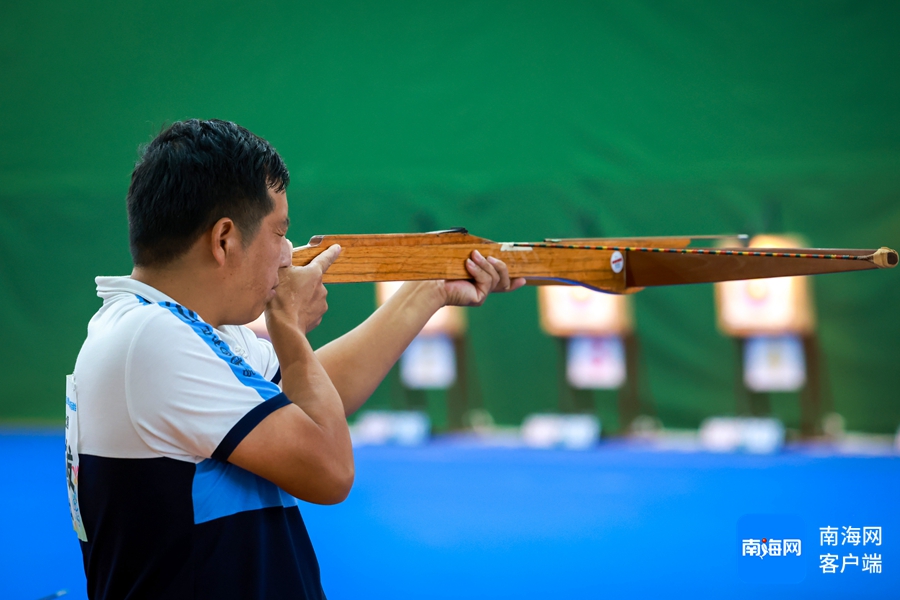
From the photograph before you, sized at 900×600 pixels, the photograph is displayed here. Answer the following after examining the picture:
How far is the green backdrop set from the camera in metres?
4.03

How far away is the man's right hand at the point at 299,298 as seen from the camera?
930 mm

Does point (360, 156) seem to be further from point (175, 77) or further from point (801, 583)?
point (801, 583)

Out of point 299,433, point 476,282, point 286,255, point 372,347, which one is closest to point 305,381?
point 299,433

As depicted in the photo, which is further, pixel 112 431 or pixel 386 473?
pixel 386 473

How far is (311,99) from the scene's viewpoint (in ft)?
16.0

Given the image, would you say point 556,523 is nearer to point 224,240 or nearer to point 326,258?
point 326,258

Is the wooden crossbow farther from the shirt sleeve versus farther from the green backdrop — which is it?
the green backdrop

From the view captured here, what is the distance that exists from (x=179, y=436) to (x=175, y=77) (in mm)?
4742

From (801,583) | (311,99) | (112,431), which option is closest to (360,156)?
(311,99)

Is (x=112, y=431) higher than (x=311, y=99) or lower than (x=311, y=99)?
lower

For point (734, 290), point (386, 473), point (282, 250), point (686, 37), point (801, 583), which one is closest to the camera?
point (282, 250)

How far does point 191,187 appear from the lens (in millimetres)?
811

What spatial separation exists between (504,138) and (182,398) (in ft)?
13.1

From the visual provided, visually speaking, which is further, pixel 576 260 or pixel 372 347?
pixel 576 260
